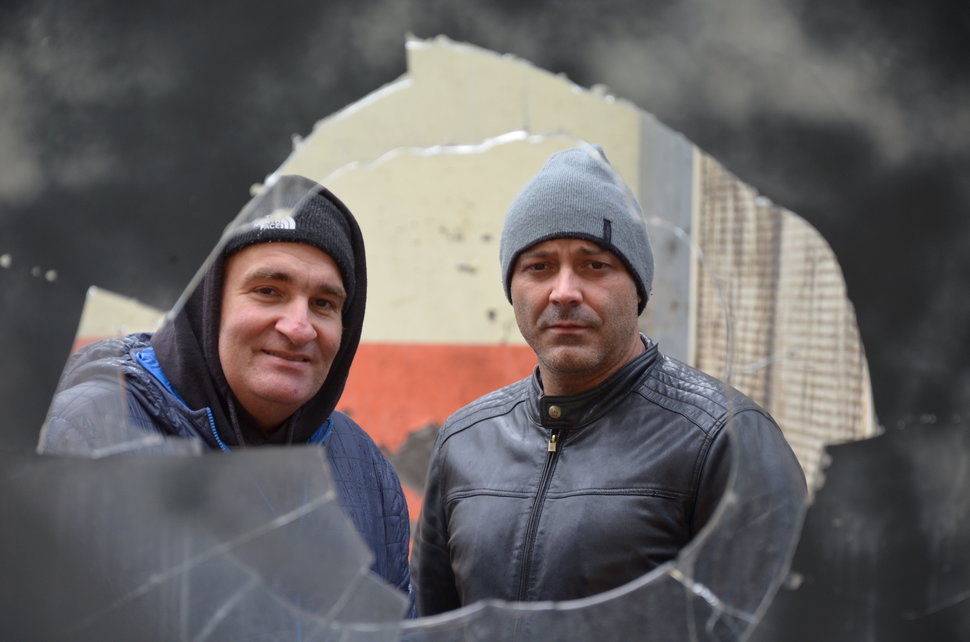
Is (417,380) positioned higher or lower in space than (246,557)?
higher

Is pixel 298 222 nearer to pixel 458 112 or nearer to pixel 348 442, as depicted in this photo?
pixel 458 112

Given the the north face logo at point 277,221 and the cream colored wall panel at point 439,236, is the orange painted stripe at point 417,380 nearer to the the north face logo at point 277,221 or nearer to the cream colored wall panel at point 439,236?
the cream colored wall panel at point 439,236

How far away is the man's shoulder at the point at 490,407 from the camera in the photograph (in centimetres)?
164

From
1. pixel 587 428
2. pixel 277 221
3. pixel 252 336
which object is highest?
pixel 277 221

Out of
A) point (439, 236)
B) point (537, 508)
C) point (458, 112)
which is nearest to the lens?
point (458, 112)

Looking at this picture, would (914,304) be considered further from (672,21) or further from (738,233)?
(672,21)

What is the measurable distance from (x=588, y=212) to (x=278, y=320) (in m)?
0.47

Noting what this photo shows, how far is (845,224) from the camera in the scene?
1.01 m

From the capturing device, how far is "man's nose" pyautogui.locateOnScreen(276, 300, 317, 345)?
1.21 m

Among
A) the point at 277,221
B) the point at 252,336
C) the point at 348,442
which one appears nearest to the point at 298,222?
the point at 277,221

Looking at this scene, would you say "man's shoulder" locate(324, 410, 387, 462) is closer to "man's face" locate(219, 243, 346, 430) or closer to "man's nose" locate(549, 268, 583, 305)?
"man's face" locate(219, 243, 346, 430)

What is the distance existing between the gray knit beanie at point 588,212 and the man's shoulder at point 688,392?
0.51ft

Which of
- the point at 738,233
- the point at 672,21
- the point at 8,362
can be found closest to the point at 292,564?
the point at 8,362

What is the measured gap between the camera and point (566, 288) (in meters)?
1.30
